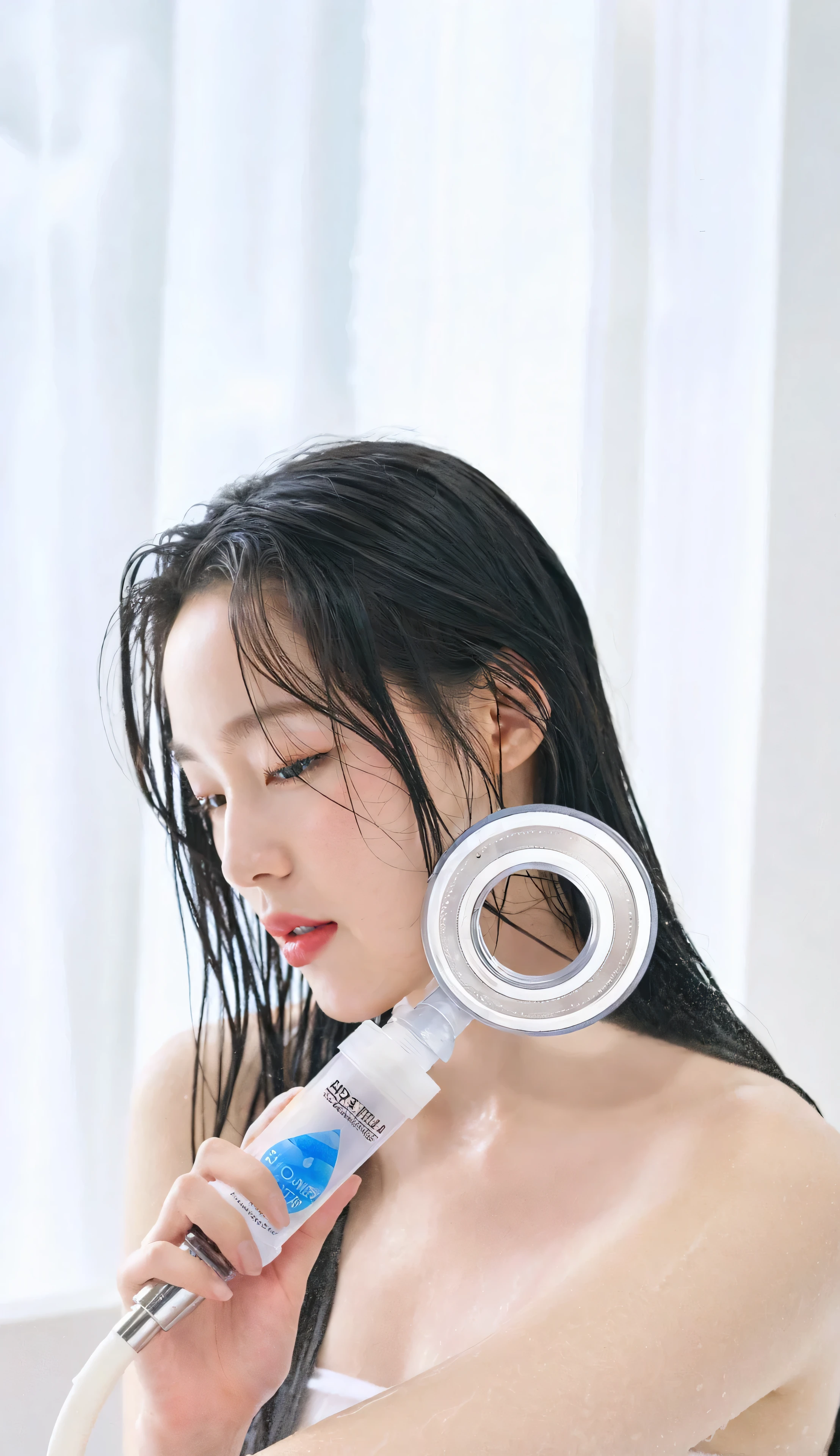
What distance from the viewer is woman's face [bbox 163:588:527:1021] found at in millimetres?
656

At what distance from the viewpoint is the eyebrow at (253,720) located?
0.65 metres

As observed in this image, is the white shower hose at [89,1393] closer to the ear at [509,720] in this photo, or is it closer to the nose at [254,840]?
the nose at [254,840]

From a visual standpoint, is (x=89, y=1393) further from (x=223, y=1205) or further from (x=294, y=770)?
(x=294, y=770)

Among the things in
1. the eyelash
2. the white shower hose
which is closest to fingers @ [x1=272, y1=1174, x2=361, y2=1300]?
the white shower hose

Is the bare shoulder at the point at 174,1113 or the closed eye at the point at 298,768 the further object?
the bare shoulder at the point at 174,1113

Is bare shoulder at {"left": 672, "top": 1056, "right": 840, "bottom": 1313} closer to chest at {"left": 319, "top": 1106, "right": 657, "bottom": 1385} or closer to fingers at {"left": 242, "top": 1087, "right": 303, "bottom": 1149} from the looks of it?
chest at {"left": 319, "top": 1106, "right": 657, "bottom": 1385}

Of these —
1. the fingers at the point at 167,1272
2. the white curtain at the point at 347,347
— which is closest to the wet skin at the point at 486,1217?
the fingers at the point at 167,1272

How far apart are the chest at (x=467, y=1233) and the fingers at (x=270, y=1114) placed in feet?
0.58

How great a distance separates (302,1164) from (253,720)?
0.78ft

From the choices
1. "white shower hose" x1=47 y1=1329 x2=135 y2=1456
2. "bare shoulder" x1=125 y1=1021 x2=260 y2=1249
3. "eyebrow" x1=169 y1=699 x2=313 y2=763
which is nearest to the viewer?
"white shower hose" x1=47 y1=1329 x2=135 y2=1456

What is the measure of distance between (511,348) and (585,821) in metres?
0.69

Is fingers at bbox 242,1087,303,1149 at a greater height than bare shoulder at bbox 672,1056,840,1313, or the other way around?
fingers at bbox 242,1087,303,1149

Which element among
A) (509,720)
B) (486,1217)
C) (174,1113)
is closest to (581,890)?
(509,720)

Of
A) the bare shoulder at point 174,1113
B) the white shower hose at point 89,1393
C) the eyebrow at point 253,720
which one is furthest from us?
the bare shoulder at point 174,1113
